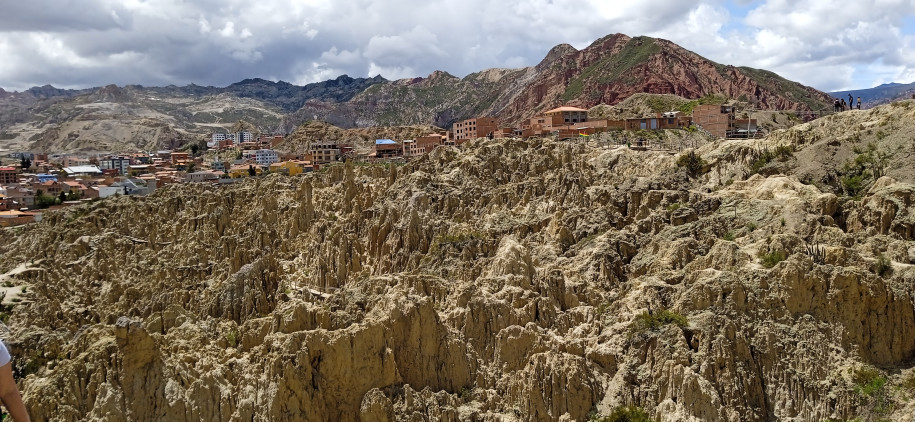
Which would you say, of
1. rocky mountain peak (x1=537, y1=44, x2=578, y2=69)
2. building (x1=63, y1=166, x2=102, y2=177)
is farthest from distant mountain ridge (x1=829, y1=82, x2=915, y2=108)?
building (x1=63, y1=166, x2=102, y2=177)

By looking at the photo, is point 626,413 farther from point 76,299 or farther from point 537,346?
point 76,299

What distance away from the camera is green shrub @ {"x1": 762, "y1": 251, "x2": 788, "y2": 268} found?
3095 centimetres

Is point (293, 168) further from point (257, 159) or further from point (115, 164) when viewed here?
point (115, 164)

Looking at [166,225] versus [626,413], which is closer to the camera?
[626,413]

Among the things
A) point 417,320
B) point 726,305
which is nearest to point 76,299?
point 417,320

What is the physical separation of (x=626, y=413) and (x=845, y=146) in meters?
26.0

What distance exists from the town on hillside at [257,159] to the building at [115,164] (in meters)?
0.20

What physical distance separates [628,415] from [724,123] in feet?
143

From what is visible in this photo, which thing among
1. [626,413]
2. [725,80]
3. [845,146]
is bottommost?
[626,413]

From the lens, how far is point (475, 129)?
7862 cm

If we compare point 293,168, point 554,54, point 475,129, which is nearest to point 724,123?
point 475,129

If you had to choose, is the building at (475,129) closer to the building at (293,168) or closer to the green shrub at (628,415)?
the building at (293,168)

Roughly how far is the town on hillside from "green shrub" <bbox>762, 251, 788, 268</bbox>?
26402mm

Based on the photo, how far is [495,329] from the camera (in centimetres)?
3189
